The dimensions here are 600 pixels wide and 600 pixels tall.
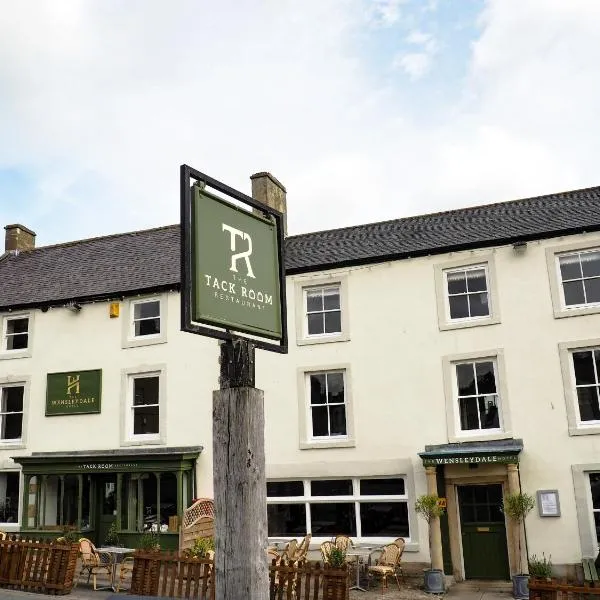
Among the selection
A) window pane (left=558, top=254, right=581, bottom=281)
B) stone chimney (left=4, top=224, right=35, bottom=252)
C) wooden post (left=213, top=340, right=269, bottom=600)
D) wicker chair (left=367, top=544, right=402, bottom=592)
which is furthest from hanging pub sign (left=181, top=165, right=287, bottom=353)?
A: stone chimney (left=4, top=224, right=35, bottom=252)

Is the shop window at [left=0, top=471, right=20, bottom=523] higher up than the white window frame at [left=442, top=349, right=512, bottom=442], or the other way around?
the white window frame at [left=442, top=349, right=512, bottom=442]

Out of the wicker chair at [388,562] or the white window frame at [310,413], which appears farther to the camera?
the white window frame at [310,413]

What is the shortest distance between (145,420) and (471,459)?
9.05 metres

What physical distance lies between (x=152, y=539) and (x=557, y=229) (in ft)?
41.1

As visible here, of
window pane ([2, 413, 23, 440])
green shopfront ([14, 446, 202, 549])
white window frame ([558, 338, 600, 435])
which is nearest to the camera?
white window frame ([558, 338, 600, 435])

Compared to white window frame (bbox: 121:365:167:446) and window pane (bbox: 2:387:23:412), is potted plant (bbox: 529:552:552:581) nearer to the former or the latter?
white window frame (bbox: 121:365:167:446)

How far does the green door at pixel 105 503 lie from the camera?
18.7 metres

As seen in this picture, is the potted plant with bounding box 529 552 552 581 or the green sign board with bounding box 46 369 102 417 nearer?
the potted plant with bounding box 529 552 552 581

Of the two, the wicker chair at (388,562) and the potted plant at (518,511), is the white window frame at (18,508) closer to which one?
the wicker chair at (388,562)

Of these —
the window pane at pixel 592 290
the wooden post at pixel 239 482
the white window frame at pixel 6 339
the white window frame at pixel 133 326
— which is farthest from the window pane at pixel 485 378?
the white window frame at pixel 6 339

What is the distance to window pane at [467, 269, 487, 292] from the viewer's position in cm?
1672

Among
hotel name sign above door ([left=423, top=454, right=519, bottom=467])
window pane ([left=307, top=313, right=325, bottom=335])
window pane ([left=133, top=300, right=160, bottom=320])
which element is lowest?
hotel name sign above door ([left=423, top=454, right=519, bottom=467])

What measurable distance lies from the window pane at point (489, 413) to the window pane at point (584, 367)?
1917 millimetres

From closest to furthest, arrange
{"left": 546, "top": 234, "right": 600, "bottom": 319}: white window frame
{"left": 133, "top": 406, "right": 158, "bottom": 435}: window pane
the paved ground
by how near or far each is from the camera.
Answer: the paved ground, {"left": 546, "top": 234, "right": 600, "bottom": 319}: white window frame, {"left": 133, "top": 406, "right": 158, "bottom": 435}: window pane
